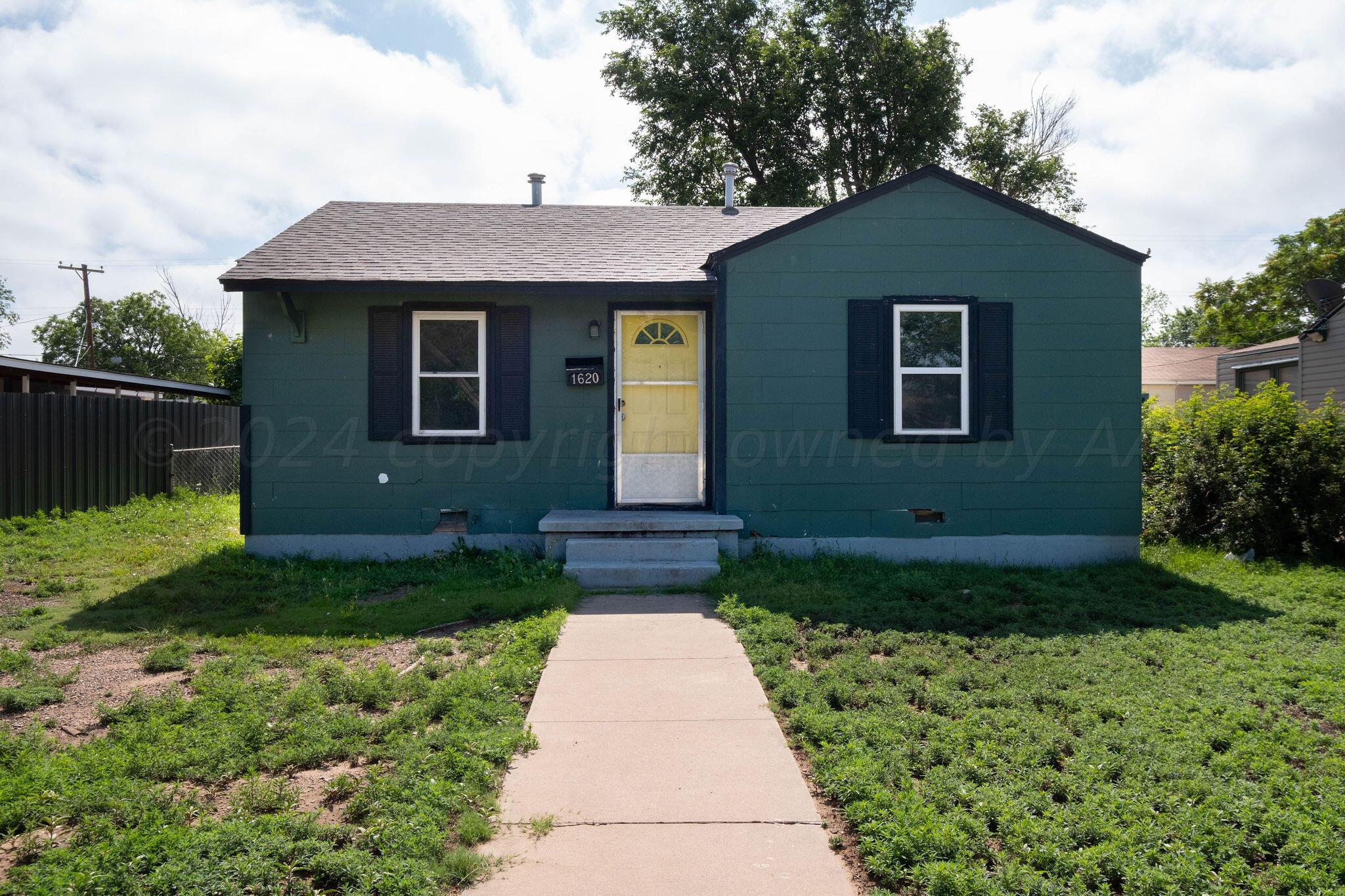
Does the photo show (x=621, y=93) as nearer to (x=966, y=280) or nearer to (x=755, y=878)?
(x=966, y=280)

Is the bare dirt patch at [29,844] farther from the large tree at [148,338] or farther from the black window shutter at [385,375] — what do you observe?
the large tree at [148,338]

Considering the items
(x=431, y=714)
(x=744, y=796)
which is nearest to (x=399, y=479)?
(x=431, y=714)

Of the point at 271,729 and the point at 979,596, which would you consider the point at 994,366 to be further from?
the point at 271,729

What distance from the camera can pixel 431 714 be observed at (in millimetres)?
4016

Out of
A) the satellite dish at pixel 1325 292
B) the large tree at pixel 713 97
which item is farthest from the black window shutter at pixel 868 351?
the large tree at pixel 713 97

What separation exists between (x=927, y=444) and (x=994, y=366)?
0.95m

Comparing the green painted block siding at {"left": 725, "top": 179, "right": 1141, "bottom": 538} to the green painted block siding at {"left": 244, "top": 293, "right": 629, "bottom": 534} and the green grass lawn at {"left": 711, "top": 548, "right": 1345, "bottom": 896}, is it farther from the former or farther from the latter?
the green painted block siding at {"left": 244, "top": 293, "right": 629, "bottom": 534}

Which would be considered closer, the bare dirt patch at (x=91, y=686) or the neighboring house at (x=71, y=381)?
the bare dirt patch at (x=91, y=686)

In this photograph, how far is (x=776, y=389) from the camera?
7.94 m

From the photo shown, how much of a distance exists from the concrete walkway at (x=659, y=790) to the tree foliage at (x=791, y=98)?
19.3m

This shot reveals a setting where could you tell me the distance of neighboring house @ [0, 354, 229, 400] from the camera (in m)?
14.1

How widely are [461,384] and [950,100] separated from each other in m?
19.1

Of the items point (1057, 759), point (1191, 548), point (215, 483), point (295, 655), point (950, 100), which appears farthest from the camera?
point (950, 100)

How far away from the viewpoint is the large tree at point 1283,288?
1286 inches
